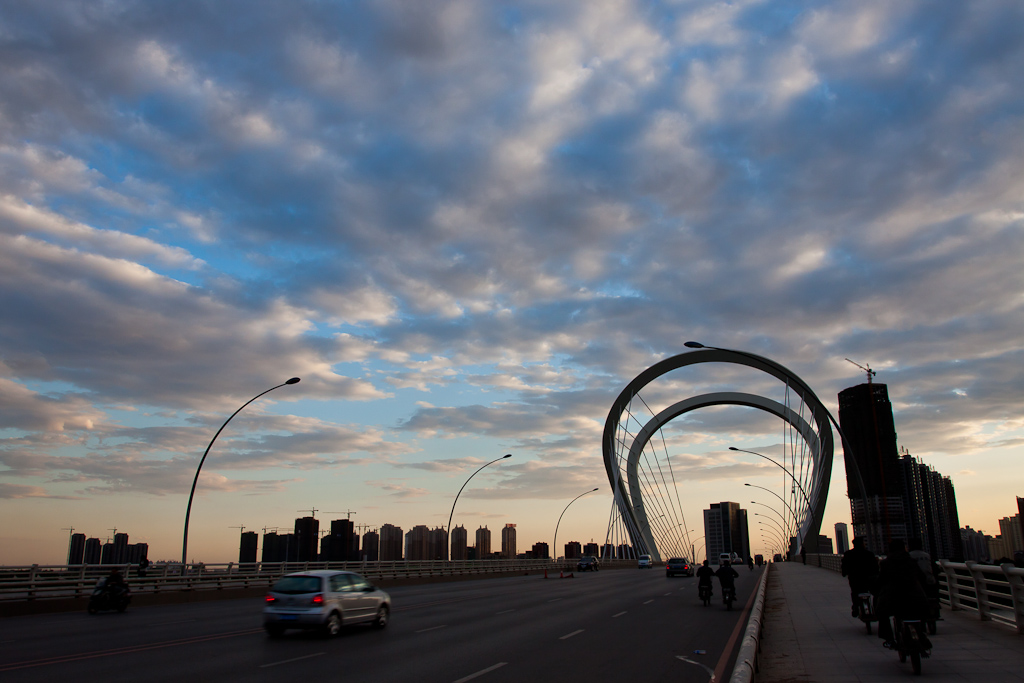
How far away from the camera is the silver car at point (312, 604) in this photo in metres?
14.7

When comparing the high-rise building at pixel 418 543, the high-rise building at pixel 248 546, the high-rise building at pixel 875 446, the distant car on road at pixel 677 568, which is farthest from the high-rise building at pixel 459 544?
the high-rise building at pixel 875 446

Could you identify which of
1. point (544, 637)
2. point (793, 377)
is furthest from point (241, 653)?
point (793, 377)

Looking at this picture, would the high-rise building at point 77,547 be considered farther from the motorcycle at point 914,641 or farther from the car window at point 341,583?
the motorcycle at point 914,641

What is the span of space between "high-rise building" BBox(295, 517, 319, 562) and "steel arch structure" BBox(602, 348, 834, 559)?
3638 cm

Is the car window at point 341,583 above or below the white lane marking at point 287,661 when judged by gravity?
above

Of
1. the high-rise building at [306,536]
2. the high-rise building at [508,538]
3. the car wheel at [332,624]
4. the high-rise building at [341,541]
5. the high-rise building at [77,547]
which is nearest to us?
the car wheel at [332,624]

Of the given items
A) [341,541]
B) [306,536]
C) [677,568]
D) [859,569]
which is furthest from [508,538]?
[859,569]

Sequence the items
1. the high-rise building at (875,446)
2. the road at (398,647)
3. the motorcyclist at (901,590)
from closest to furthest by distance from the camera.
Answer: the motorcyclist at (901,590), the road at (398,647), the high-rise building at (875,446)

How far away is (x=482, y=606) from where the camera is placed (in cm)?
2386

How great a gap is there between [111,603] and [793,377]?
2227 inches

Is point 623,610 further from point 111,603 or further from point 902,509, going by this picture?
point 902,509

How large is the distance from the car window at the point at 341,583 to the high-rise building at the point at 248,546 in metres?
88.4

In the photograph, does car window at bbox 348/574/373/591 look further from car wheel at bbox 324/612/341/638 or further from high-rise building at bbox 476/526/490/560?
high-rise building at bbox 476/526/490/560

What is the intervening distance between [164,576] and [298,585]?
15.9 meters
